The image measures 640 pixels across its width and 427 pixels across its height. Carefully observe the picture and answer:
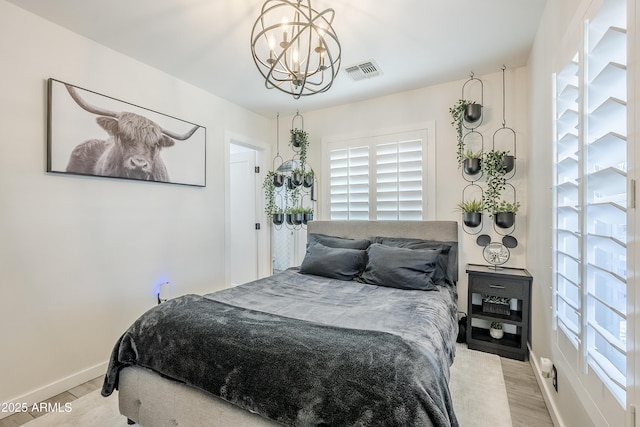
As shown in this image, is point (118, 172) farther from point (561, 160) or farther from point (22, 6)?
point (561, 160)

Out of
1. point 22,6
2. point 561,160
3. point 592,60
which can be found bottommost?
point 561,160

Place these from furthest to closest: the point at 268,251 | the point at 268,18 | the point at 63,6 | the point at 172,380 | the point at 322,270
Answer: the point at 268,251 < the point at 322,270 < the point at 268,18 < the point at 63,6 < the point at 172,380

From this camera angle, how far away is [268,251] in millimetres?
4344

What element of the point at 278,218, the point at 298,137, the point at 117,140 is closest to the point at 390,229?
the point at 278,218

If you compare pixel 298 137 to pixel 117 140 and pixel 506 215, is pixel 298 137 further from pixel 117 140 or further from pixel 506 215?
pixel 506 215

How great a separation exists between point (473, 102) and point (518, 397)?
2.69 m

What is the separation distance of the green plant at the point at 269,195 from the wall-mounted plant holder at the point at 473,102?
2536mm

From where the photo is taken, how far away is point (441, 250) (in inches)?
110

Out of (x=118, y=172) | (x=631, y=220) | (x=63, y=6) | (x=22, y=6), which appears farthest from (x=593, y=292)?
(x=22, y=6)

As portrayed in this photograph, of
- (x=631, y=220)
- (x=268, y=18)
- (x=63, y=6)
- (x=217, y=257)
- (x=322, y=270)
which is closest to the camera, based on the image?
(x=631, y=220)

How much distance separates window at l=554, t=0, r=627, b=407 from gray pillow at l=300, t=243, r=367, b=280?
5.31 feet

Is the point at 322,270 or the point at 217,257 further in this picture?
the point at 217,257

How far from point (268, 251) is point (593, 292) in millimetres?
3664

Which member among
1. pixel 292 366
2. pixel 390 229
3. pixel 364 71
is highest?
pixel 364 71
